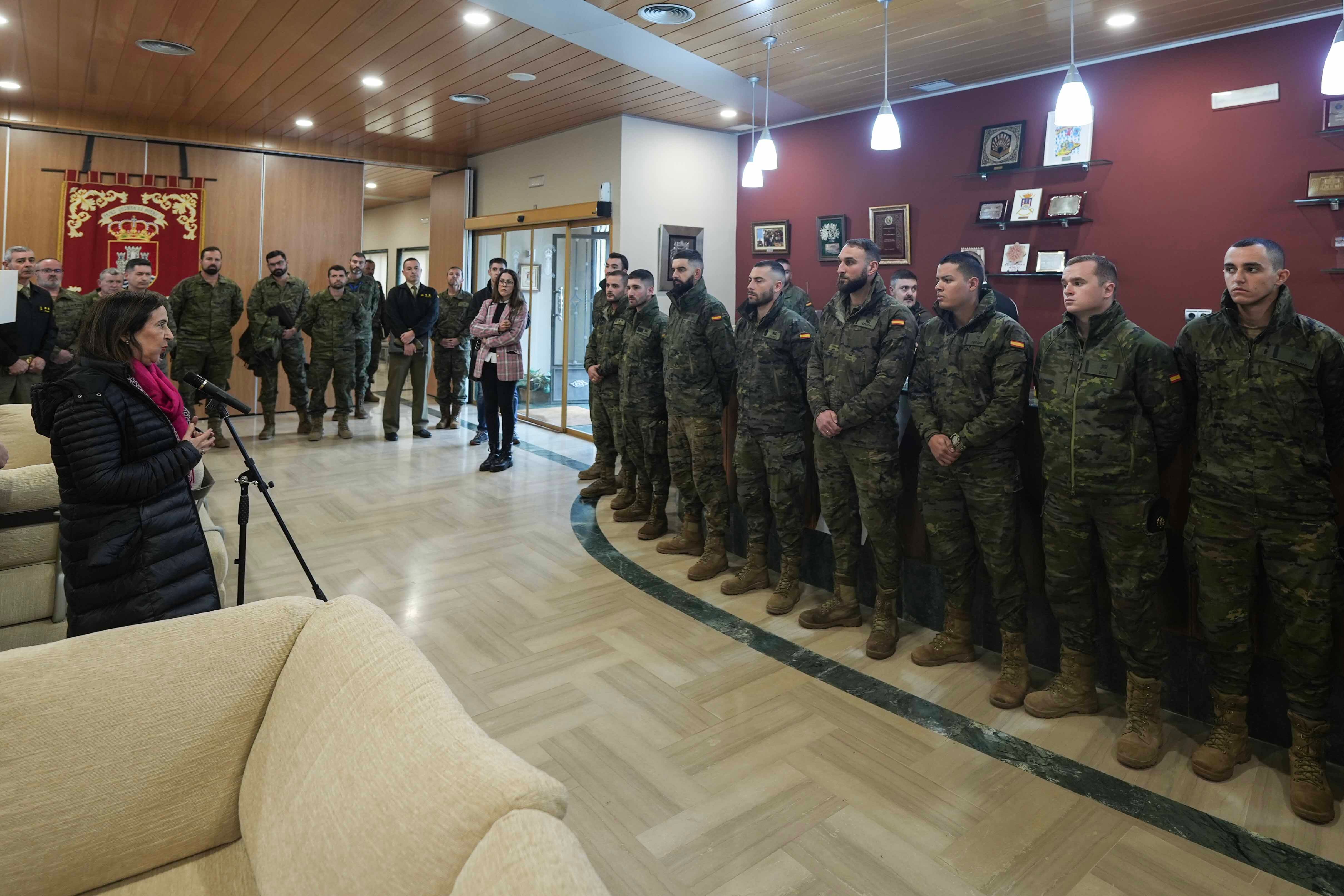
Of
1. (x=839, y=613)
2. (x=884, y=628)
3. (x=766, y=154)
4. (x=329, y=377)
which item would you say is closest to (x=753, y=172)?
(x=766, y=154)

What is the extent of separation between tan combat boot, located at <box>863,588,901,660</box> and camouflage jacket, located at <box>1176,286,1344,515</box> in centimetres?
125

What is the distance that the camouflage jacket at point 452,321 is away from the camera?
7574mm

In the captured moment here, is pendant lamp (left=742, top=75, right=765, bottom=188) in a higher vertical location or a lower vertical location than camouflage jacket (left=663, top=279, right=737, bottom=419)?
higher

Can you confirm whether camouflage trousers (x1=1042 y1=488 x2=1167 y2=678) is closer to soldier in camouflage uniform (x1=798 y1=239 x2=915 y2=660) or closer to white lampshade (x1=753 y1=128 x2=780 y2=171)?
soldier in camouflage uniform (x1=798 y1=239 x2=915 y2=660)

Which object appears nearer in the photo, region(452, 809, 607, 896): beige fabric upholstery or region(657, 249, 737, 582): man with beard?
region(452, 809, 607, 896): beige fabric upholstery

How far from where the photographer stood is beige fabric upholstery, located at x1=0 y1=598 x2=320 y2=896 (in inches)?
49.5

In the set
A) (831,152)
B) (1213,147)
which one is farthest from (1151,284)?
(831,152)

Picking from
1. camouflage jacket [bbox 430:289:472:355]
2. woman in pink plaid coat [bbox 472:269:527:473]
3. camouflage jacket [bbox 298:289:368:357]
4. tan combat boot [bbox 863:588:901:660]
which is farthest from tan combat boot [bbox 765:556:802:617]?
A: camouflage jacket [bbox 298:289:368:357]

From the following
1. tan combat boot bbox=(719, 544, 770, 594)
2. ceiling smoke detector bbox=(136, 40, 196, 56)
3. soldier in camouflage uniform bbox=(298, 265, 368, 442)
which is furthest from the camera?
soldier in camouflage uniform bbox=(298, 265, 368, 442)

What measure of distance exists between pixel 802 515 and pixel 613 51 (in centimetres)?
340

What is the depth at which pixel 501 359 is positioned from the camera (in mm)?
6320

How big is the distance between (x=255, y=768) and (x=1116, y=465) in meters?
2.46

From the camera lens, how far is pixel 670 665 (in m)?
3.03

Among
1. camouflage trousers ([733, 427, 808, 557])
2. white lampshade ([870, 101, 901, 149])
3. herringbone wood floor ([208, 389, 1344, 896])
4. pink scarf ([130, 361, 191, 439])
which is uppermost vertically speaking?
white lampshade ([870, 101, 901, 149])
